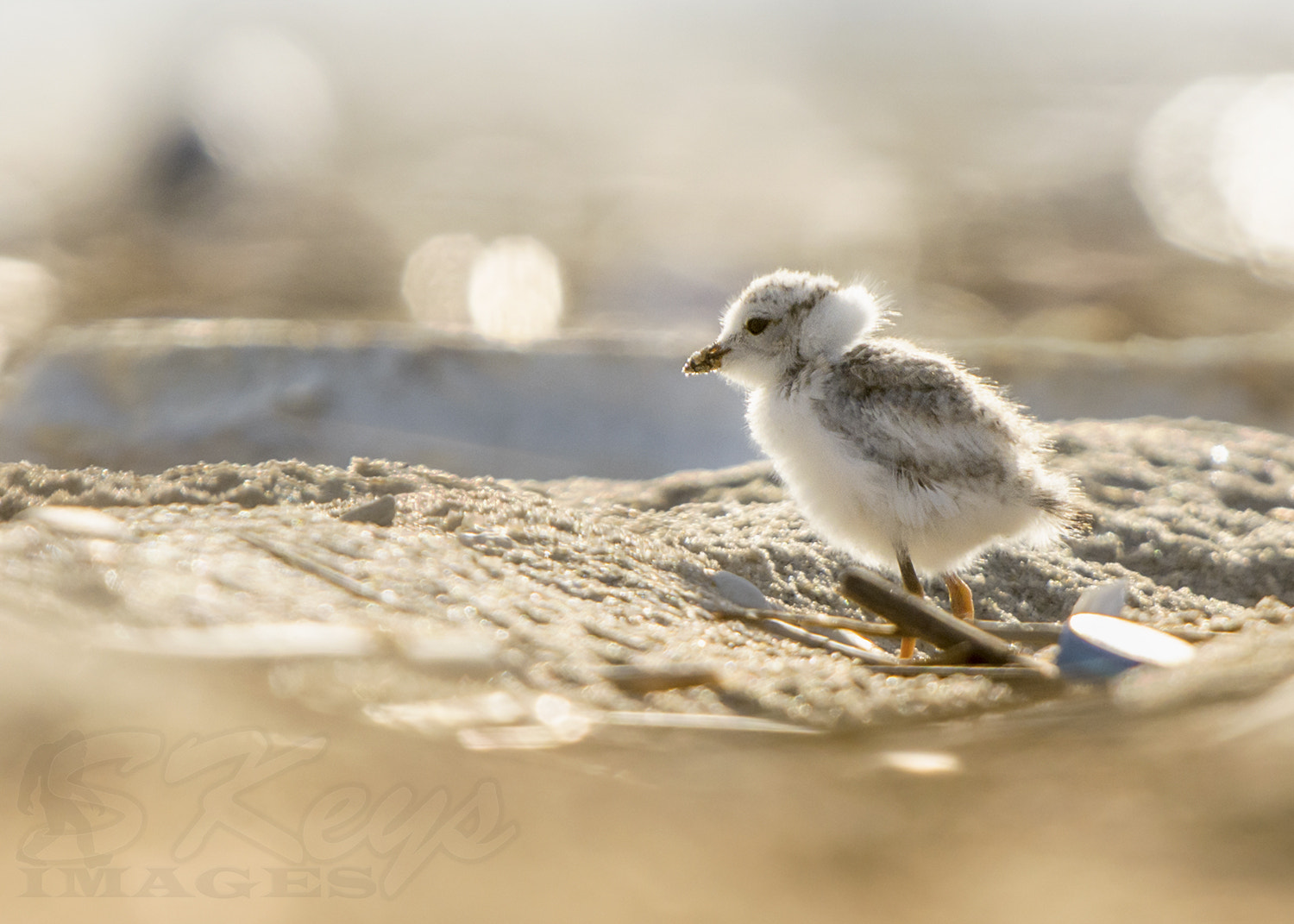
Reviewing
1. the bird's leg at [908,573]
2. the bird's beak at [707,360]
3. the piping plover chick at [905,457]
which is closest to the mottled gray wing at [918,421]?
the piping plover chick at [905,457]

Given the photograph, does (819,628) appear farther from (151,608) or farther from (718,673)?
(151,608)

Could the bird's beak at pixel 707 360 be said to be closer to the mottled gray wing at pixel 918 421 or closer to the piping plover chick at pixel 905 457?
the piping plover chick at pixel 905 457

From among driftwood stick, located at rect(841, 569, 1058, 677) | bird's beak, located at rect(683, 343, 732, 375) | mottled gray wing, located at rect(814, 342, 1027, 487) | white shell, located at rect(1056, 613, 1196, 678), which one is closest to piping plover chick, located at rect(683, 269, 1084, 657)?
mottled gray wing, located at rect(814, 342, 1027, 487)

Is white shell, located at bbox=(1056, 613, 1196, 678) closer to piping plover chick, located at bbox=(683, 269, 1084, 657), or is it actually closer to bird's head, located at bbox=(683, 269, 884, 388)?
piping plover chick, located at bbox=(683, 269, 1084, 657)

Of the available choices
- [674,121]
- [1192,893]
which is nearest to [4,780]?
[1192,893]

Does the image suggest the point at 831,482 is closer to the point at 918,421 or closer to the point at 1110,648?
the point at 918,421

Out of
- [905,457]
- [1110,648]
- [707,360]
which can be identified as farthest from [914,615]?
[707,360]
